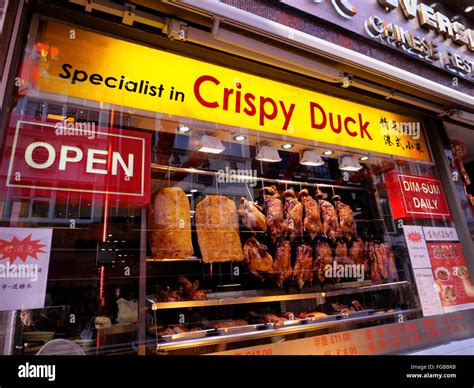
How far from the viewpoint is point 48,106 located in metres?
1.94

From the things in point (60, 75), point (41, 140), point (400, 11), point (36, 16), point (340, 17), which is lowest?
point (41, 140)

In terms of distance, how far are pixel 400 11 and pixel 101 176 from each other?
11.8ft

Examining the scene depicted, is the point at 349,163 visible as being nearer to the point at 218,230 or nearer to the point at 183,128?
the point at 218,230

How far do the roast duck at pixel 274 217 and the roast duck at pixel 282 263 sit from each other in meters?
0.12

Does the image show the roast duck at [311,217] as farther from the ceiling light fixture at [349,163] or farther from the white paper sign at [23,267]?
the white paper sign at [23,267]

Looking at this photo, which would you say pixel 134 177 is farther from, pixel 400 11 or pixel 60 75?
pixel 400 11

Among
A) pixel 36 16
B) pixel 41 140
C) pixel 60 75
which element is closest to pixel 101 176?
pixel 41 140

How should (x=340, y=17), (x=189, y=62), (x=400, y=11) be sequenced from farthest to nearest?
(x=400, y=11) < (x=340, y=17) < (x=189, y=62)

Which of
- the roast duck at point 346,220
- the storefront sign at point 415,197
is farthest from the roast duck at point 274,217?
the storefront sign at point 415,197

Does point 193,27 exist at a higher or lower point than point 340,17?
lower

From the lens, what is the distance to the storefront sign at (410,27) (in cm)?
279

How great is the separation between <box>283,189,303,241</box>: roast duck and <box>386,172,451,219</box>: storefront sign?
1116 mm

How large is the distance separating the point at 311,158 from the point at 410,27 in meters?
1.89

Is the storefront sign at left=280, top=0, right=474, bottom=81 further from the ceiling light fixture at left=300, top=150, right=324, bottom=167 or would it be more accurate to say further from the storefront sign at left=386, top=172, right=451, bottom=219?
the storefront sign at left=386, top=172, right=451, bottom=219
